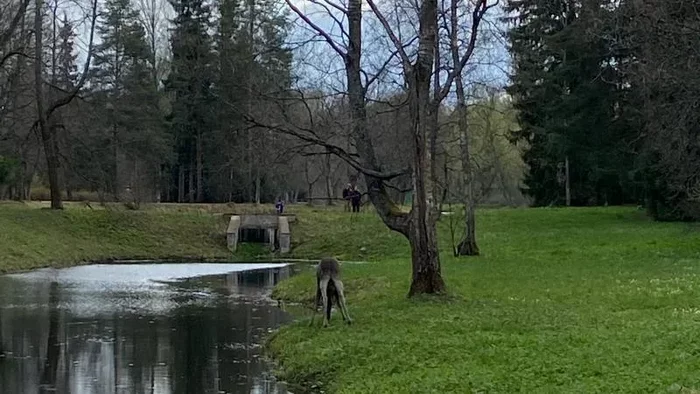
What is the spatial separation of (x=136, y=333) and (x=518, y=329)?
8.24m

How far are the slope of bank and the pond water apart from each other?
5861 millimetres

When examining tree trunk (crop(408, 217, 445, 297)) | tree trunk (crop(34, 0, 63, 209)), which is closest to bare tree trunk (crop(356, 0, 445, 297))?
tree trunk (crop(408, 217, 445, 297))

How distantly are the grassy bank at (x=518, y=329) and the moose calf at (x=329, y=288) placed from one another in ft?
1.33

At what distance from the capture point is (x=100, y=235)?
41875 millimetres

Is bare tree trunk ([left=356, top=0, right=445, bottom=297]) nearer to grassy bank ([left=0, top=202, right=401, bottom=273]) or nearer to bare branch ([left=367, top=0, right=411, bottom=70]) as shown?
bare branch ([left=367, top=0, right=411, bottom=70])

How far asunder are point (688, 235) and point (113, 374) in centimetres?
2300

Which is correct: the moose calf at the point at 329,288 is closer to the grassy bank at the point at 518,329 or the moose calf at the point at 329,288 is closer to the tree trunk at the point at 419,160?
the grassy bank at the point at 518,329

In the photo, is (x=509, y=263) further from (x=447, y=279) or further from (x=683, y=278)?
(x=683, y=278)

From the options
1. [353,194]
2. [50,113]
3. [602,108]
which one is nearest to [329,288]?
[353,194]

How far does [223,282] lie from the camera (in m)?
29.7

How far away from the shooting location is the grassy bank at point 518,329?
32.3 ft

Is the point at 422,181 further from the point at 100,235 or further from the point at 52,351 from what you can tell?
the point at 100,235

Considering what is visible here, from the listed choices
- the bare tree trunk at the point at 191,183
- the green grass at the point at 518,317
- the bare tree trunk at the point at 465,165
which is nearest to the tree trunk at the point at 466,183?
the bare tree trunk at the point at 465,165

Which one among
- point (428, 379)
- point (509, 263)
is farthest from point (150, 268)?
point (428, 379)
